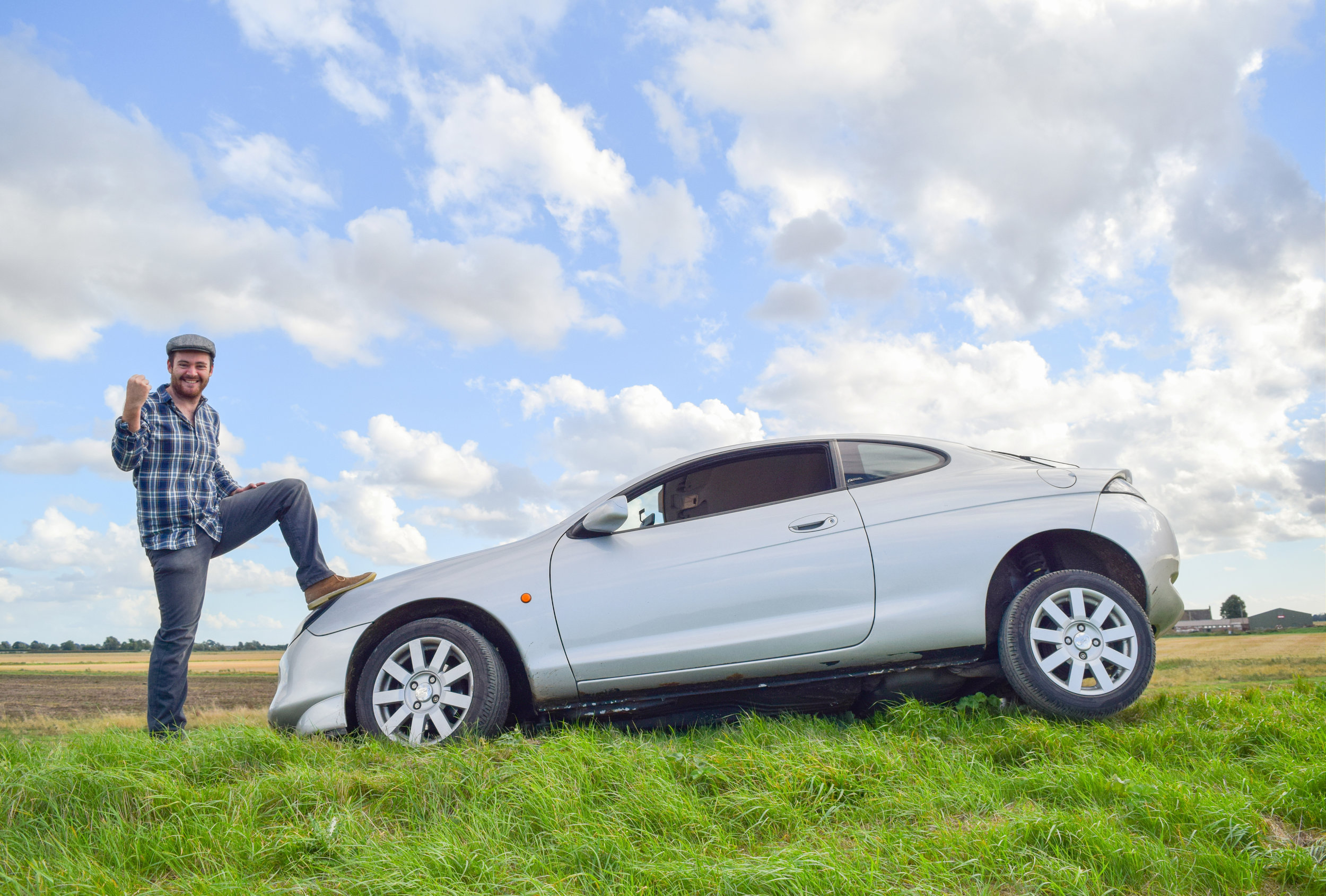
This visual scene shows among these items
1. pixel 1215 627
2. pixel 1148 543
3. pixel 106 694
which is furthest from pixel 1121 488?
pixel 1215 627

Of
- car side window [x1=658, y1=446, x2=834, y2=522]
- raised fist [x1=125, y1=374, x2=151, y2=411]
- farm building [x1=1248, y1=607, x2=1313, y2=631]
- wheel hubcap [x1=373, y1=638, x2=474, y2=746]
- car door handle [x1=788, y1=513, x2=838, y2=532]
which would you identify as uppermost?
raised fist [x1=125, y1=374, x2=151, y2=411]

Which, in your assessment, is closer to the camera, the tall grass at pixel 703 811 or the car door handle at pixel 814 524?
the tall grass at pixel 703 811

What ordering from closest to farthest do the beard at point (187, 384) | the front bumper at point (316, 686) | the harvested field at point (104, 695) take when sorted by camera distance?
the front bumper at point (316, 686)
the beard at point (187, 384)
the harvested field at point (104, 695)

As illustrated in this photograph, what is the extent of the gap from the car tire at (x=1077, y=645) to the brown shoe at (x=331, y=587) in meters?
3.54

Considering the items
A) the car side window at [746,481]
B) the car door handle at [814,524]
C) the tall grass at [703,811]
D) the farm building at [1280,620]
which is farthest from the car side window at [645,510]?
the farm building at [1280,620]

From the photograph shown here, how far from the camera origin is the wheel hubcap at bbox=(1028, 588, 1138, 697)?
3922mm

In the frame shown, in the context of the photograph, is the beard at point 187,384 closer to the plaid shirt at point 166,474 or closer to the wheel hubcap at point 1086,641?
the plaid shirt at point 166,474

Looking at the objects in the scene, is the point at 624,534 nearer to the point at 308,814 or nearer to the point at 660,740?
the point at 660,740

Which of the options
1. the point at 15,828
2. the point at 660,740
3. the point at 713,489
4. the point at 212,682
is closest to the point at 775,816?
the point at 660,740

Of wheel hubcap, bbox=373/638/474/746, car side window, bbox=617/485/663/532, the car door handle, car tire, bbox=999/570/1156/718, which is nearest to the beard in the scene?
wheel hubcap, bbox=373/638/474/746

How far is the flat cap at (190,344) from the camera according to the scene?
4734 mm

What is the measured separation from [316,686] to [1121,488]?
4522 millimetres

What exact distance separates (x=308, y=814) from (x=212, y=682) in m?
5.85

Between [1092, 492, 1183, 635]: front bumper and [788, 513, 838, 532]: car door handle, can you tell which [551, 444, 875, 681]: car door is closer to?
[788, 513, 838, 532]: car door handle
